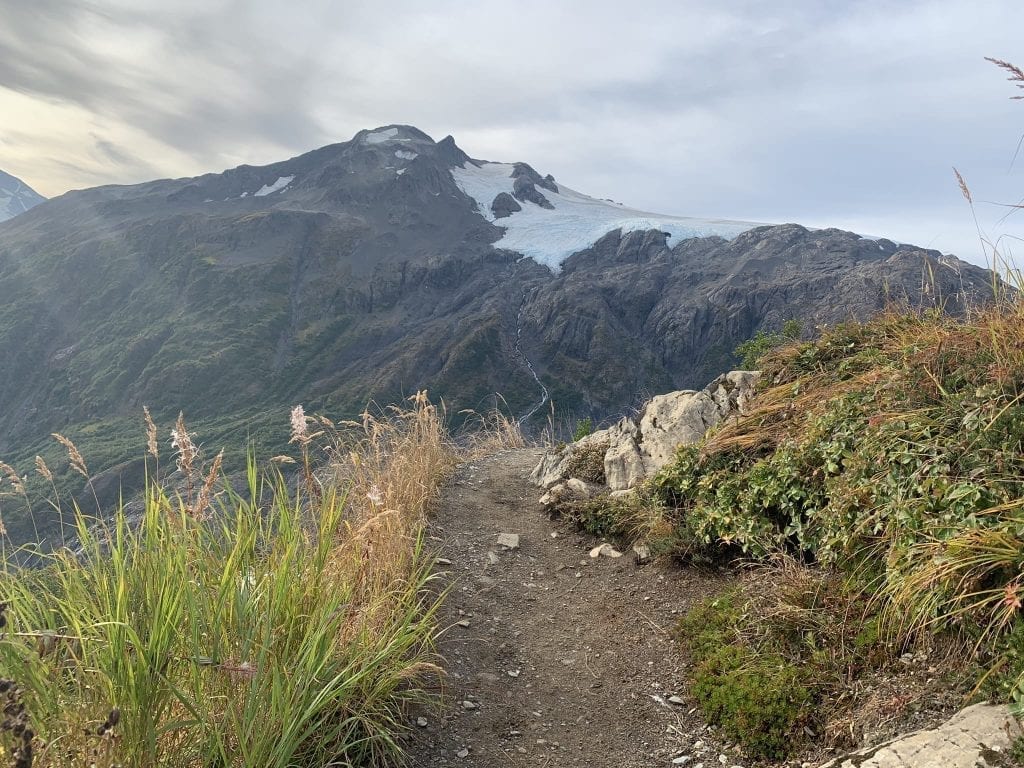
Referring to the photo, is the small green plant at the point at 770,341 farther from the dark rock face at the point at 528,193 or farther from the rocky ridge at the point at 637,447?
the dark rock face at the point at 528,193

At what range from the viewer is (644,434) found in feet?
26.7

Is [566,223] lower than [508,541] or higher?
higher

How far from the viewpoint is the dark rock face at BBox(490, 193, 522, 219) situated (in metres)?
158

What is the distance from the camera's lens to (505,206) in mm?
160125

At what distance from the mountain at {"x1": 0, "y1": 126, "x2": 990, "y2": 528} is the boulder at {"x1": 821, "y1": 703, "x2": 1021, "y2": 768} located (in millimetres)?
92551

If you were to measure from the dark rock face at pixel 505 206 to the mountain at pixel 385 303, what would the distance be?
62 centimetres

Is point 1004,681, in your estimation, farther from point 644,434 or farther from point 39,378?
point 39,378

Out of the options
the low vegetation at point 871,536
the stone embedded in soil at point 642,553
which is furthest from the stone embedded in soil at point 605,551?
the low vegetation at point 871,536

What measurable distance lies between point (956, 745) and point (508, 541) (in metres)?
4.83

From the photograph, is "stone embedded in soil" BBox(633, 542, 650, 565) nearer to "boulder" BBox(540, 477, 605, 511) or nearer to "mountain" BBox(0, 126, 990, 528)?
"boulder" BBox(540, 477, 605, 511)

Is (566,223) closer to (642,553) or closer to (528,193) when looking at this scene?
(528,193)

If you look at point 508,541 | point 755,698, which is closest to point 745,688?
point 755,698

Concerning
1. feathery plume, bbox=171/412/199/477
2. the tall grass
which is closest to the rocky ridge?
Answer: the tall grass

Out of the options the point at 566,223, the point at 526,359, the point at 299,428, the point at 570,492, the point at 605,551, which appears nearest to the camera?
the point at 299,428
